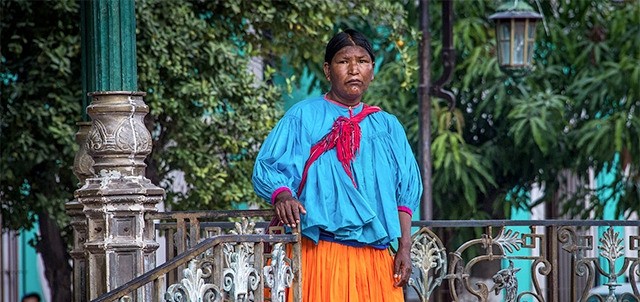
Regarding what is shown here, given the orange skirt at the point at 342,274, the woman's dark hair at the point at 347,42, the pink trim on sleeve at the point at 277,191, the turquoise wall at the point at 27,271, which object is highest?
the woman's dark hair at the point at 347,42

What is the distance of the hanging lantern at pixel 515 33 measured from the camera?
47.7 ft

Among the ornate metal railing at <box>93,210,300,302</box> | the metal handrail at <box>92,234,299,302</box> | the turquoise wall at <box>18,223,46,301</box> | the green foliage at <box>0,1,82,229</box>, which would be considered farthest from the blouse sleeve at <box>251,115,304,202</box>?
the turquoise wall at <box>18,223,46,301</box>

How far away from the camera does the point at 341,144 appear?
24.5 ft

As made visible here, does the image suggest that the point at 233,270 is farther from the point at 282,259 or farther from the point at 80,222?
the point at 80,222

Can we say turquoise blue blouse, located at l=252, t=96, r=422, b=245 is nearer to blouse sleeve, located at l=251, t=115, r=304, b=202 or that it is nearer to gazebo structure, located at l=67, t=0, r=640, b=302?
blouse sleeve, located at l=251, t=115, r=304, b=202

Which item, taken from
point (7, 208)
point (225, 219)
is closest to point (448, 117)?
point (225, 219)

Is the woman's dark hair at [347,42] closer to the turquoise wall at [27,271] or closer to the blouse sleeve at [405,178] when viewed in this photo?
the blouse sleeve at [405,178]

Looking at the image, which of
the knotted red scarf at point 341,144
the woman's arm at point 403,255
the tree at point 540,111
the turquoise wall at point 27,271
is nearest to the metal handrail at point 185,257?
the knotted red scarf at point 341,144

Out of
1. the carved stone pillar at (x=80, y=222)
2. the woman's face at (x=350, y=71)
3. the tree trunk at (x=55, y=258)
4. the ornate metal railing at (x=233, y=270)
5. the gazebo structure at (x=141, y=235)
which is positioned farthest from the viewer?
the tree trunk at (x=55, y=258)

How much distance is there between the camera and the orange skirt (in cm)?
746

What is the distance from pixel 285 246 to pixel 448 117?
9305 millimetres

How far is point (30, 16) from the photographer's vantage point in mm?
12406

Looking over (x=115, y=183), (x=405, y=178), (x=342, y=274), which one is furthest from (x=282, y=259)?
(x=115, y=183)

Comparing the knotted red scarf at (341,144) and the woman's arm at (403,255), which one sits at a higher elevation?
the knotted red scarf at (341,144)
